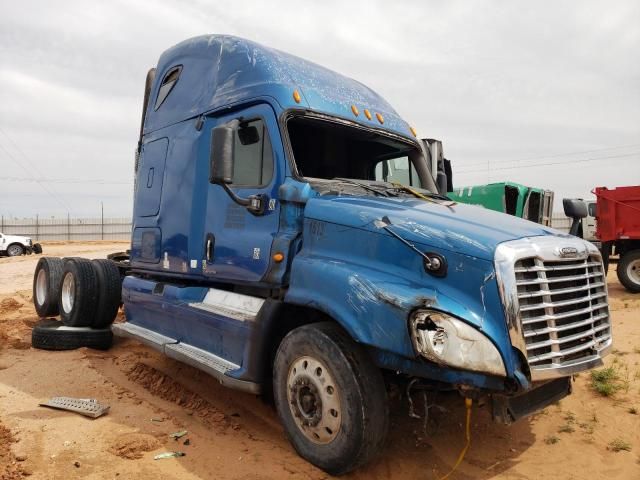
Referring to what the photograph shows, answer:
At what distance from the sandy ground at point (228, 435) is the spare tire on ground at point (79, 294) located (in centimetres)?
105

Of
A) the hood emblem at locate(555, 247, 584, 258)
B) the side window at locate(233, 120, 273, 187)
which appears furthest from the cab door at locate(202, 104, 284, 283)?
the hood emblem at locate(555, 247, 584, 258)

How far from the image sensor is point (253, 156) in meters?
4.28

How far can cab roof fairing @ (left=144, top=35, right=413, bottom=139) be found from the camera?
4.41 metres

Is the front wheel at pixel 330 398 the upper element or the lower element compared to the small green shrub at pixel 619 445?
upper

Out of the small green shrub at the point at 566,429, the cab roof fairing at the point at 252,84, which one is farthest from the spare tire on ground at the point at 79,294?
the small green shrub at the point at 566,429

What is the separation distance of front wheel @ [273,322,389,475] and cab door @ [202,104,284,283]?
0.80m

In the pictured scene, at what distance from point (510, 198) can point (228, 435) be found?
571 inches

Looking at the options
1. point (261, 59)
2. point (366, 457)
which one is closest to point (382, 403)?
point (366, 457)

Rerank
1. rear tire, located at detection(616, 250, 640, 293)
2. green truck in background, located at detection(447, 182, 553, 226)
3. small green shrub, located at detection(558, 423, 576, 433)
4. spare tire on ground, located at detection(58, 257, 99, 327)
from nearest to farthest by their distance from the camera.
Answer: small green shrub, located at detection(558, 423, 576, 433), spare tire on ground, located at detection(58, 257, 99, 327), rear tire, located at detection(616, 250, 640, 293), green truck in background, located at detection(447, 182, 553, 226)

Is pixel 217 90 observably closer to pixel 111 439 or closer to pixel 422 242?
pixel 422 242

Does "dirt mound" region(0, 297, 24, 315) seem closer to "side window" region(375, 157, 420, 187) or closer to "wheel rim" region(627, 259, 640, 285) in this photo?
"side window" region(375, 157, 420, 187)

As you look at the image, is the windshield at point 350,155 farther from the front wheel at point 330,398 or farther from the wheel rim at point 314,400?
the wheel rim at point 314,400

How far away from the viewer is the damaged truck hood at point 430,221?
3.12 meters

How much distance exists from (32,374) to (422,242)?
15.2 feet
